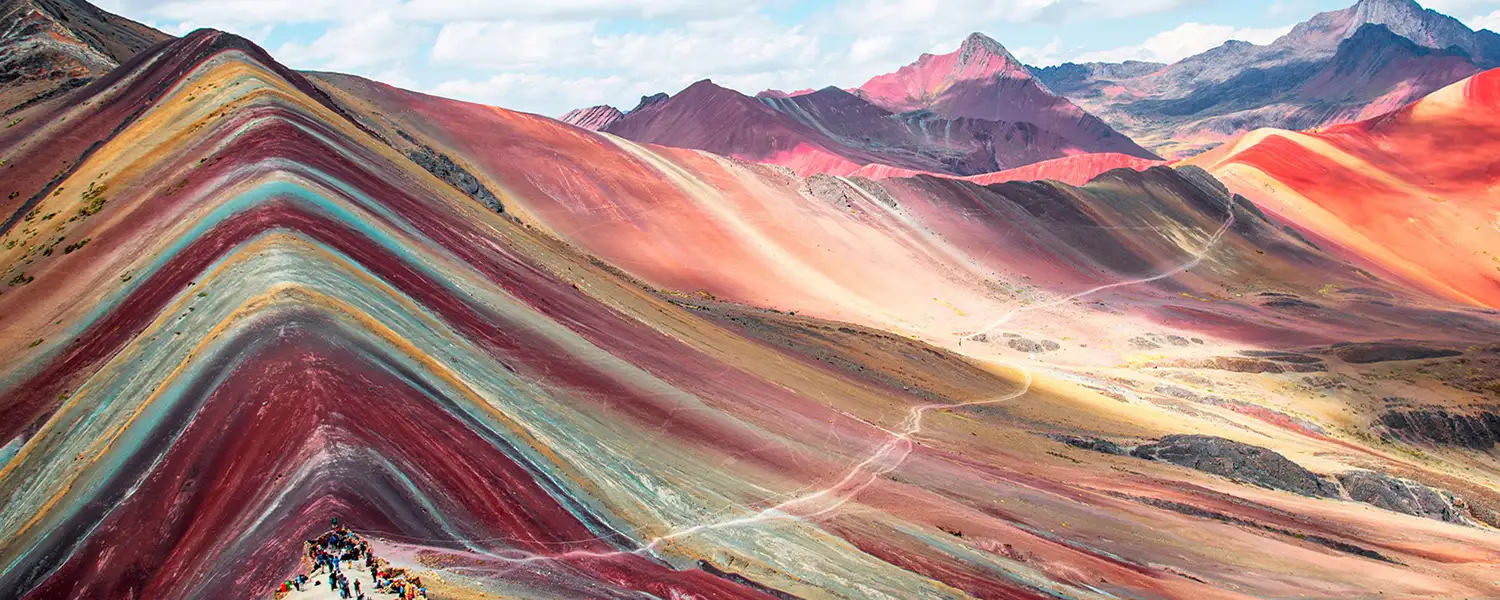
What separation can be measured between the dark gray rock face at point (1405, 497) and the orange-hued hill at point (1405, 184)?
2323 inches

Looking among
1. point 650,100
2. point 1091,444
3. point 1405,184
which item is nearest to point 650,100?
point 650,100

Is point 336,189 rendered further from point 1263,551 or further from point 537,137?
point 537,137

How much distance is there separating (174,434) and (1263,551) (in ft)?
79.0

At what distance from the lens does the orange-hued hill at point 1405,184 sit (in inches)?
3627

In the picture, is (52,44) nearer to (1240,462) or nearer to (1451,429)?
(1240,462)

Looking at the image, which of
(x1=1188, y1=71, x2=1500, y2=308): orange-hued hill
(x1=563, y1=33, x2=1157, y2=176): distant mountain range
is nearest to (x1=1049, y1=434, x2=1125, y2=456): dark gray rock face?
(x1=1188, y1=71, x2=1500, y2=308): orange-hued hill

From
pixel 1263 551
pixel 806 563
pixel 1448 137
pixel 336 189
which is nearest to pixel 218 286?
pixel 336 189

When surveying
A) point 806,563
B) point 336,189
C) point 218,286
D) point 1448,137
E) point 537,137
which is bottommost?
point 806,563

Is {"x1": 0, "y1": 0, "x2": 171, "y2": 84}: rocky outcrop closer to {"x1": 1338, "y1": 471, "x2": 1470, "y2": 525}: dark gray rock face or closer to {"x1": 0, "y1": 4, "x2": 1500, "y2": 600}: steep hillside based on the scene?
{"x1": 0, "y1": 4, "x2": 1500, "y2": 600}: steep hillside

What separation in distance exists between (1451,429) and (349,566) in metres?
48.3

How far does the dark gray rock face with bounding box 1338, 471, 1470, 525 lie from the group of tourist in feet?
110

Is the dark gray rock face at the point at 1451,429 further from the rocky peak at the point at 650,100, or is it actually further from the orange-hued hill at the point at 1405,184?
the rocky peak at the point at 650,100

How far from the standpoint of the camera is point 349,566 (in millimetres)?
11531

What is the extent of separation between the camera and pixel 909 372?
42.4 m
